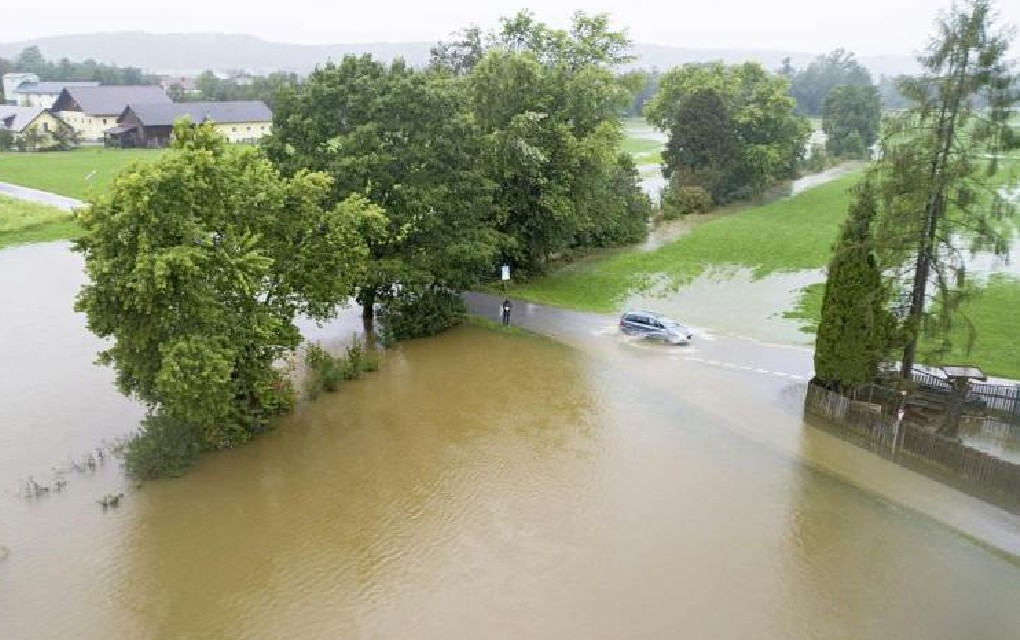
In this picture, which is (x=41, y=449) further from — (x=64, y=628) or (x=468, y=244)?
(x=468, y=244)

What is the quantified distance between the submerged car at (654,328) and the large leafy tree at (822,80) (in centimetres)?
11375

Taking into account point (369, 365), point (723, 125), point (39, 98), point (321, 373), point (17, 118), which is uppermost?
point (39, 98)

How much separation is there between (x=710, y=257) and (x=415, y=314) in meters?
20.6

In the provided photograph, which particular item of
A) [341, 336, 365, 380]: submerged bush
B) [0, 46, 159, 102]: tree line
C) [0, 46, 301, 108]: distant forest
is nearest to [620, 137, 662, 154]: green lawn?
[0, 46, 301, 108]: distant forest

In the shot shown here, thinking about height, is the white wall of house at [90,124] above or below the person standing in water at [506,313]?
above

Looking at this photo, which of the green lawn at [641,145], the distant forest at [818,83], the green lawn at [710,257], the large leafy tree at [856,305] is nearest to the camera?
the large leafy tree at [856,305]

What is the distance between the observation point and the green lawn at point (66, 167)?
214 ft

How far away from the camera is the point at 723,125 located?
191ft

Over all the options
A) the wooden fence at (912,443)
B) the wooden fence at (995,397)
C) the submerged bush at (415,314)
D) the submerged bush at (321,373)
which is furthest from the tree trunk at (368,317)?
the wooden fence at (995,397)

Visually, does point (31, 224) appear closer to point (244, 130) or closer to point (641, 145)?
point (244, 130)

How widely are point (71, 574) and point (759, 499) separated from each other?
15550 mm

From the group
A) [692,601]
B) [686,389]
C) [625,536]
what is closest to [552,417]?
[686,389]

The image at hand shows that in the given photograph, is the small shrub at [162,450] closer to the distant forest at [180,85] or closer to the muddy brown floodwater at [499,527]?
the muddy brown floodwater at [499,527]

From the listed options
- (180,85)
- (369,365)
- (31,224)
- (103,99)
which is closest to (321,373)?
(369,365)
